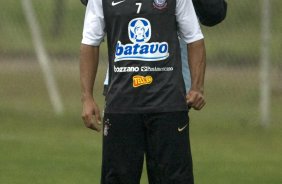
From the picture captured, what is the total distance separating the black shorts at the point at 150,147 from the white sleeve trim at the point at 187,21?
437 mm

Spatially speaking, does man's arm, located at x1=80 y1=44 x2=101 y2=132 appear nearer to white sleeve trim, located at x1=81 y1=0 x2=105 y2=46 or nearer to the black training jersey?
white sleeve trim, located at x1=81 y1=0 x2=105 y2=46

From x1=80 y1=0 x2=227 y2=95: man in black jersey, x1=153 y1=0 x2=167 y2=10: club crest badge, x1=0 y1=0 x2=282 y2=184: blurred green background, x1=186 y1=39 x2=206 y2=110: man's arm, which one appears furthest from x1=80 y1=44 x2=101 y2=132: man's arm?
x1=0 y1=0 x2=282 y2=184: blurred green background

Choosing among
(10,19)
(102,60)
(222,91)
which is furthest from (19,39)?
(222,91)

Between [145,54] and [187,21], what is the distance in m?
0.31

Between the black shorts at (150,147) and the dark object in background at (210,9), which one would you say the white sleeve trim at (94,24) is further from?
the black shorts at (150,147)

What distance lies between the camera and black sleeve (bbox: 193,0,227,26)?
6.51 meters

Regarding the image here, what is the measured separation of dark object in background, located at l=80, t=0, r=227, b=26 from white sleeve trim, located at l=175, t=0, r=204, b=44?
101 millimetres

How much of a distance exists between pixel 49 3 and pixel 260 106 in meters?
3.30

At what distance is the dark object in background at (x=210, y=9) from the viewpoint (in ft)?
21.4

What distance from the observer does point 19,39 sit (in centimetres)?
1462

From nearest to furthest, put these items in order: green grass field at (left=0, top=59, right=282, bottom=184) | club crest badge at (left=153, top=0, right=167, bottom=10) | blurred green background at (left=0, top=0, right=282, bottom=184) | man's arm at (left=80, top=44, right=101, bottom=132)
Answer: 1. club crest badge at (left=153, top=0, right=167, bottom=10)
2. man's arm at (left=80, top=44, right=101, bottom=132)
3. green grass field at (left=0, top=59, right=282, bottom=184)
4. blurred green background at (left=0, top=0, right=282, bottom=184)

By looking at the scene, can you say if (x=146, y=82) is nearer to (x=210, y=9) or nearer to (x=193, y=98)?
(x=193, y=98)

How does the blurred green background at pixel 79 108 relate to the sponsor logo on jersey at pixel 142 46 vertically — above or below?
below

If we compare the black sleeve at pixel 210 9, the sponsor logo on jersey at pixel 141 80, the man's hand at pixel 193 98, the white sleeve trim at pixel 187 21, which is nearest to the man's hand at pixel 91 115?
the sponsor logo on jersey at pixel 141 80
